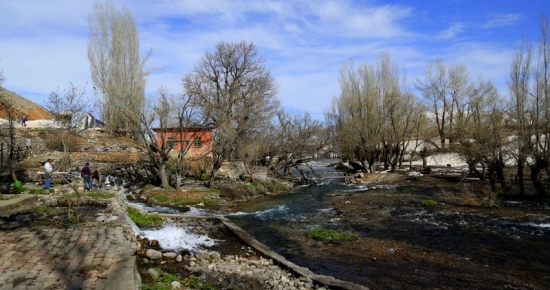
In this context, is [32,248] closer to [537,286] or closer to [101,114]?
[537,286]

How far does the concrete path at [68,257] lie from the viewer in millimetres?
5660

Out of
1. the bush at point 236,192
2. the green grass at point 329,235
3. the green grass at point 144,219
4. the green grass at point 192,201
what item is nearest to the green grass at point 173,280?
the green grass at point 144,219

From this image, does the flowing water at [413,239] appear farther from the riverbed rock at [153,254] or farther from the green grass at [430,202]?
the riverbed rock at [153,254]

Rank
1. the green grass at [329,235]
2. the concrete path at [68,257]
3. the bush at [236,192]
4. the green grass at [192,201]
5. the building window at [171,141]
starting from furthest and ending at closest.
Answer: the bush at [236,192]
the building window at [171,141]
the green grass at [192,201]
the green grass at [329,235]
the concrete path at [68,257]

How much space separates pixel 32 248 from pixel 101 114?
30092mm

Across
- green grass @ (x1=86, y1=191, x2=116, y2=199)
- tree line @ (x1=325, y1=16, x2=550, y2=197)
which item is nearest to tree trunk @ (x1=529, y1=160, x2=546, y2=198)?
tree line @ (x1=325, y1=16, x2=550, y2=197)

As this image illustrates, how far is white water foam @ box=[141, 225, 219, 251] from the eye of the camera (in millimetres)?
10609

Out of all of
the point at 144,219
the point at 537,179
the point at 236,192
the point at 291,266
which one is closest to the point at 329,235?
the point at 291,266

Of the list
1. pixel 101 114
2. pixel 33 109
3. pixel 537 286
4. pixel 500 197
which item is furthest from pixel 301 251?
pixel 33 109

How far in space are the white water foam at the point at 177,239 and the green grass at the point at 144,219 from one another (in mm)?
874

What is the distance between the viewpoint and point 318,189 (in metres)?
27.0

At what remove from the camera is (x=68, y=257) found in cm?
689

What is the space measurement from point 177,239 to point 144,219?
2.58m

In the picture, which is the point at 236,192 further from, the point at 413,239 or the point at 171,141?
the point at 413,239
